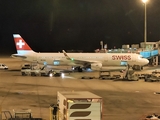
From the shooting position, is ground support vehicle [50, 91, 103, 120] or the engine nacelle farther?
the engine nacelle

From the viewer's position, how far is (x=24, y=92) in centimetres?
3077

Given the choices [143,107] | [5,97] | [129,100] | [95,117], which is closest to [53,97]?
[5,97]

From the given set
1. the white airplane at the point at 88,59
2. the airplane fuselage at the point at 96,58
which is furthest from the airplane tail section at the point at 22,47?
the airplane fuselage at the point at 96,58

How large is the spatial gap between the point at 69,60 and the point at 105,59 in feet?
22.3

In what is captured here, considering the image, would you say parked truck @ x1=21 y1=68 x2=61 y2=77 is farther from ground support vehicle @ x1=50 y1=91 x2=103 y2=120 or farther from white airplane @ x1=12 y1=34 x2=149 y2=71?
ground support vehicle @ x1=50 y1=91 x2=103 y2=120

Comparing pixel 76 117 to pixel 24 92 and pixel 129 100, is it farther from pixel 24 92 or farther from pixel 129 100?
pixel 24 92

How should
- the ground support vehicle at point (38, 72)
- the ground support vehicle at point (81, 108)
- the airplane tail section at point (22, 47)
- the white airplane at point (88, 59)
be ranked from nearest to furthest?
the ground support vehicle at point (81, 108)
the ground support vehicle at point (38, 72)
the white airplane at point (88, 59)
the airplane tail section at point (22, 47)

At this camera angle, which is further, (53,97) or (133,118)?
(53,97)

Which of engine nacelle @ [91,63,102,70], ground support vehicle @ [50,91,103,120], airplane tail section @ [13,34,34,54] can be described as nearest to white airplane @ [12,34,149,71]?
engine nacelle @ [91,63,102,70]

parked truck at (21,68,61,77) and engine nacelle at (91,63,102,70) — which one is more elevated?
engine nacelle at (91,63,102,70)

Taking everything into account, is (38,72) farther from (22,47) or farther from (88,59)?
(22,47)

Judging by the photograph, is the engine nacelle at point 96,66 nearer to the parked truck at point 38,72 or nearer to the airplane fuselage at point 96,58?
the airplane fuselage at point 96,58

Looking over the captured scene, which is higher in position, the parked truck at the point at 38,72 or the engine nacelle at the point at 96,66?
the engine nacelle at the point at 96,66

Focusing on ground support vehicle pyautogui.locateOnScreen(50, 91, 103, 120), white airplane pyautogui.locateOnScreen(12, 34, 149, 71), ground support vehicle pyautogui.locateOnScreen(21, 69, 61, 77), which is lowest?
ground support vehicle pyautogui.locateOnScreen(21, 69, 61, 77)
